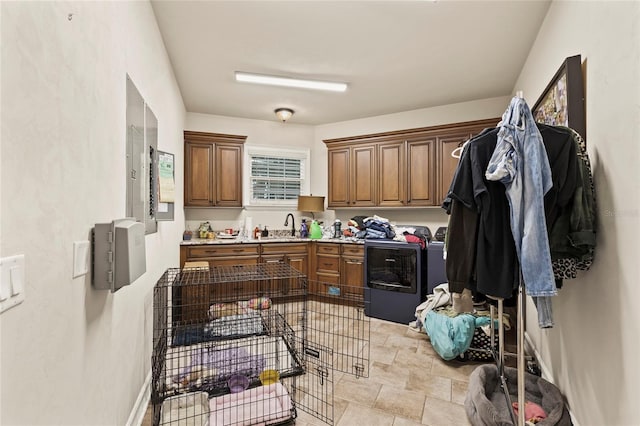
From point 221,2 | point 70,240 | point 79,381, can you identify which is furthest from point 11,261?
point 221,2

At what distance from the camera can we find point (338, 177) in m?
4.65

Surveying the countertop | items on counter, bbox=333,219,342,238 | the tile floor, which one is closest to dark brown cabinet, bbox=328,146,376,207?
items on counter, bbox=333,219,342,238

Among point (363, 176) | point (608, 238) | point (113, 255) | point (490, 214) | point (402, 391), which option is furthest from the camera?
point (363, 176)

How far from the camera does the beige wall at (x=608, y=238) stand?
1171 mm

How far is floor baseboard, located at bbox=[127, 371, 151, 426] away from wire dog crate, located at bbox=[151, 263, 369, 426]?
6 cm

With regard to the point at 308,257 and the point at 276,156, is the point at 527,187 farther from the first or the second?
the point at 276,156


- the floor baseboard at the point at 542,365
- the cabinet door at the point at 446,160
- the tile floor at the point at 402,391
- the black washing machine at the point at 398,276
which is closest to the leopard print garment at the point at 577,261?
the floor baseboard at the point at 542,365

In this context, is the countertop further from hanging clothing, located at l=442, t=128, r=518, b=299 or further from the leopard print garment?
the leopard print garment

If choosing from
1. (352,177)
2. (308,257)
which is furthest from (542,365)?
(352,177)

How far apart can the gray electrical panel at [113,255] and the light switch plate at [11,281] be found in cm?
44

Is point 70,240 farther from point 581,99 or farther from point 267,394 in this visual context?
point 581,99

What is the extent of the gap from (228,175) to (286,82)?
5.75 ft

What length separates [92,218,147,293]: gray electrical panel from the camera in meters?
1.19

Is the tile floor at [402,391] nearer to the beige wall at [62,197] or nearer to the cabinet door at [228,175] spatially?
the beige wall at [62,197]
